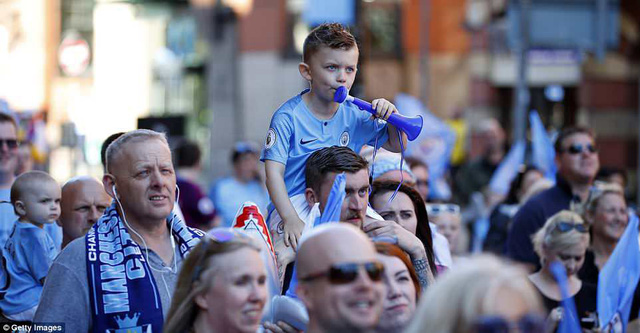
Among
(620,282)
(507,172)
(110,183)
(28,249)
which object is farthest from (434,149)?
(110,183)

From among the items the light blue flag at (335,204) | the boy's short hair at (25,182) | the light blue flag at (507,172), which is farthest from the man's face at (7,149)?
the light blue flag at (507,172)

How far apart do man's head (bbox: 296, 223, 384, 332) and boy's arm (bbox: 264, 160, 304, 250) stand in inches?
60.4

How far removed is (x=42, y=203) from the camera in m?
6.45

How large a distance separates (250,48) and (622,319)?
21.9 m

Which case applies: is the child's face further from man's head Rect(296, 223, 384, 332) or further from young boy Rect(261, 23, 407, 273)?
man's head Rect(296, 223, 384, 332)

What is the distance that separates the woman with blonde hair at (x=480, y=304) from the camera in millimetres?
3213

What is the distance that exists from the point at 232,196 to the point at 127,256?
25.7 feet

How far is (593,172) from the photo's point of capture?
8.98 meters

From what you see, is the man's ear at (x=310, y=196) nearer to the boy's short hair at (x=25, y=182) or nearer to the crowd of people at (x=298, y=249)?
the crowd of people at (x=298, y=249)

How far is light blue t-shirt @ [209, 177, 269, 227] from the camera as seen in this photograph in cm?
1276

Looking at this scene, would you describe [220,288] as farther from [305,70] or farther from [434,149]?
[434,149]

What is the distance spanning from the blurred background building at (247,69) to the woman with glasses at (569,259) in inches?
554

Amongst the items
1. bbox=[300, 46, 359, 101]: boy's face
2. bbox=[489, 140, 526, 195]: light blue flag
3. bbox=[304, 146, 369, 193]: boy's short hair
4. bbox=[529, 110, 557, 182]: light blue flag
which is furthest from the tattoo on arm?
bbox=[489, 140, 526, 195]: light blue flag

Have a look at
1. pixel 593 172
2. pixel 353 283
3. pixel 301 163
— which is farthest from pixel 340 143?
pixel 593 172
